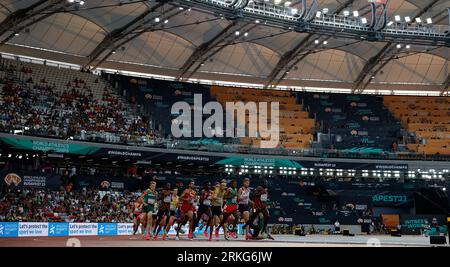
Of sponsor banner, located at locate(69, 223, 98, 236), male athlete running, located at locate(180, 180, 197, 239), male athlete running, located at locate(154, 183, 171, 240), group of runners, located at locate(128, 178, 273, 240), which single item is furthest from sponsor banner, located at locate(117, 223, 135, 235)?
male athlete running, located at locate(180, 180, 197, 239)

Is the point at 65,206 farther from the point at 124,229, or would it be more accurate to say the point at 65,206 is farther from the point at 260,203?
the point at 260,203

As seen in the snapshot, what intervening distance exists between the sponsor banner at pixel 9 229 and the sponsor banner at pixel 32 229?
1.04 ft

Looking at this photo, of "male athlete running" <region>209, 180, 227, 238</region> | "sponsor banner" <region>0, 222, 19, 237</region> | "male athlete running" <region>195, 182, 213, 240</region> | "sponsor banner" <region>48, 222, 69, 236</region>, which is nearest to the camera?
"male athlete running" <region>209, 180, 227, 238</region>

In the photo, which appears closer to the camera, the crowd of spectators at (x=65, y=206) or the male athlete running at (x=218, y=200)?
the male athlete running at (x=218, y=200)

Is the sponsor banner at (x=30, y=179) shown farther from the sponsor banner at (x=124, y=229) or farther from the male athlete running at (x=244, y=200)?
the male athlete running at (x=244, y=200)

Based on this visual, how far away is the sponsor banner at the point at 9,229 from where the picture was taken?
103 feet

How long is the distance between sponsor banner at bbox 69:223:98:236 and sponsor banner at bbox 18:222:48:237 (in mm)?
2048

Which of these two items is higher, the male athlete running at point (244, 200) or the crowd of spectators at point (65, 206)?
the male athlete running at point (244, 200)

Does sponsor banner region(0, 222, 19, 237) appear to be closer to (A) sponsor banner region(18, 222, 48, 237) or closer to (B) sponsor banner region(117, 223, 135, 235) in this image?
(A) sponsor banner region(18, 222, 48, 237)

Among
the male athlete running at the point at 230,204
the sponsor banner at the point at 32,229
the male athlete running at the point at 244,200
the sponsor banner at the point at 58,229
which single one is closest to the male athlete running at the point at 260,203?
the male athlete running at the point at 244,200

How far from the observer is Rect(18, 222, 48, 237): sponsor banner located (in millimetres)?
33106

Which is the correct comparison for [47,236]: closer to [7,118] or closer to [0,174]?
[0,174]

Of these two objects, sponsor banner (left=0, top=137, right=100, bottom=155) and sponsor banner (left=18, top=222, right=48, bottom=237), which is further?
sponsor banner (left=0, top=137, right=100, bottom=155)
